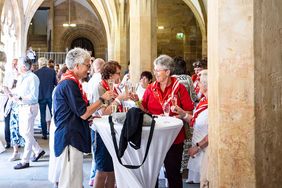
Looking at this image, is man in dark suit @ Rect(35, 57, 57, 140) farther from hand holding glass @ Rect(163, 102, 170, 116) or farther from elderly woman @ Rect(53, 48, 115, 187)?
hand holding glass @ Rect(163, 102, 170, 116)

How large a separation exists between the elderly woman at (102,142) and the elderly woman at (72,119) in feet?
0.68

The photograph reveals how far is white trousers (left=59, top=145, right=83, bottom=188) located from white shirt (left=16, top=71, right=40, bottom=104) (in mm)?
2529

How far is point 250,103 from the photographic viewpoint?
95.7 inches

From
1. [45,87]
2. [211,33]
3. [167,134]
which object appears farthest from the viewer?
[45,87]

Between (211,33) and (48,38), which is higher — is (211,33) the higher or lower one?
the lower one

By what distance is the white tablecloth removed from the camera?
9.83 feet

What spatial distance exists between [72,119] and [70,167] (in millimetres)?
403

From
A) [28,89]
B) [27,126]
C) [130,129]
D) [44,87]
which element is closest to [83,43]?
[44,87]

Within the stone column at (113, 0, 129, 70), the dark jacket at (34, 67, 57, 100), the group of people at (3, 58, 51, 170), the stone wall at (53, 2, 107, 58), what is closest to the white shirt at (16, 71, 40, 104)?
the group of people at (3, 58, 51, 170)

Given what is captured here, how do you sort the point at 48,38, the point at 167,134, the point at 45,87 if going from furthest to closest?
the point at 48,38 → the point at 45,87 → the point at 167,134

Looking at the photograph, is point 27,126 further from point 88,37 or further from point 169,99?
point 88,37

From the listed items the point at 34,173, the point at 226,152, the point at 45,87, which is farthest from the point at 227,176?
the point at 45,87

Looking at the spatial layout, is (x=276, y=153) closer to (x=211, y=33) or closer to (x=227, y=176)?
(x=227, y=176)

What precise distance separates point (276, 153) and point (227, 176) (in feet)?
1.13
